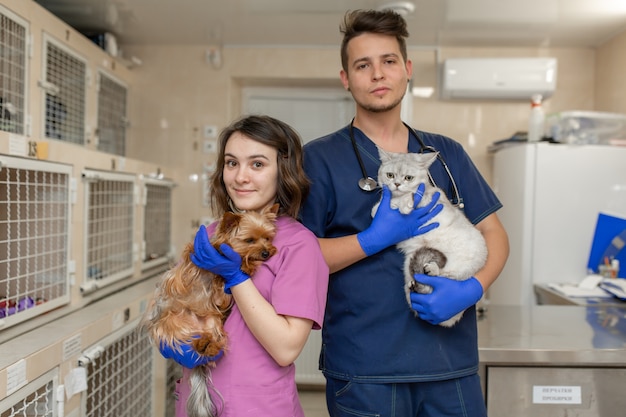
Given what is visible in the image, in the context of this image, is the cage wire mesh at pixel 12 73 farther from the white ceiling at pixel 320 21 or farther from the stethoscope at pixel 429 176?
the stethoscope at pixel 429 176

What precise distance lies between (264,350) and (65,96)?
85.9 inches

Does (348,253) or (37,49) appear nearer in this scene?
(348,253)

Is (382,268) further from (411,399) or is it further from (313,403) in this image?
(313,403)

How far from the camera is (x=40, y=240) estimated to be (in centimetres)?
203

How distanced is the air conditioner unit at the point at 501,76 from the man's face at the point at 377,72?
213cm

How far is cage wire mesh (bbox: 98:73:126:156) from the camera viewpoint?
10.7ft

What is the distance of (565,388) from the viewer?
1664mm

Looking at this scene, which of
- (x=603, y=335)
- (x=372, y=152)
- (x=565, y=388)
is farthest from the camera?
(x=603, y=335)

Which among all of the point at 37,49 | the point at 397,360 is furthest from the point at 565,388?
the point at 37,49

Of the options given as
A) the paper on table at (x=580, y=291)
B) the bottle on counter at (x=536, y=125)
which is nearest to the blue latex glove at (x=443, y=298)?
the paper on table at (x=580, y=291)

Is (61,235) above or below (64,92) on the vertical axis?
below

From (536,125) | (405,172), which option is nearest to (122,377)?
(405,172)

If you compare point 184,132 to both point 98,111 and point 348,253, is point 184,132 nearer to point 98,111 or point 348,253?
point 98,111

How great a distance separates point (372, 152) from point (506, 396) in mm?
945
